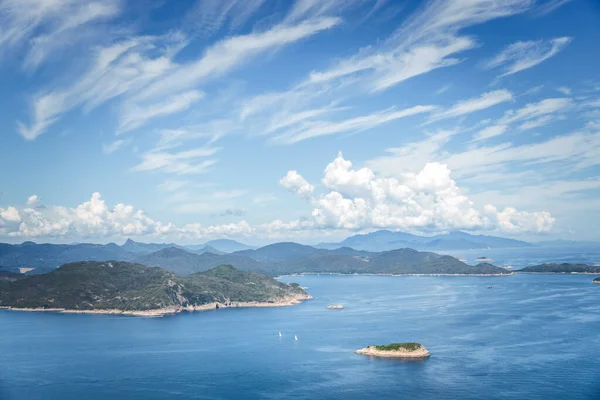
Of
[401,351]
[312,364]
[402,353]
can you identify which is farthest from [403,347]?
[312,364]

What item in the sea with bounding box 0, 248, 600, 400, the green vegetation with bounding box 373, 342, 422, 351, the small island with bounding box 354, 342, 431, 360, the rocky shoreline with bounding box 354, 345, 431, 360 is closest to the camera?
the sea with bounding box 0, 248, 600, 400

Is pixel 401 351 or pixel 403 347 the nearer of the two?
pixel 401 351

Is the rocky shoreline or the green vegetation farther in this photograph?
the green vegetation

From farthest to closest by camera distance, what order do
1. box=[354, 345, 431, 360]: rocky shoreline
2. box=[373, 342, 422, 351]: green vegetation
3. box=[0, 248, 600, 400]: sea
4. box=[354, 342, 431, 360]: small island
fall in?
box=[373, 342, 422, 351]: green vegetation, box=[354, 342, 431, 360]: small island, box=[354, 345, 431, 360]: rocky shoreline, box=[0, 248, 600, 400]: sea

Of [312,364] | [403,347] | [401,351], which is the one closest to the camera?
[312,364]

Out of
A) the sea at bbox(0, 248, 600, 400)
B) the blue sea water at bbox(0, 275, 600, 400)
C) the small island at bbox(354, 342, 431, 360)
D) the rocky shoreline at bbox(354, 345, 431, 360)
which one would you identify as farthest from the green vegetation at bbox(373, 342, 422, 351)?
the sea at bbox(0, 248, 600, 400)

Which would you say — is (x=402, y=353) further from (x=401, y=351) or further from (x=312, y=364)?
(x=312, y=364)

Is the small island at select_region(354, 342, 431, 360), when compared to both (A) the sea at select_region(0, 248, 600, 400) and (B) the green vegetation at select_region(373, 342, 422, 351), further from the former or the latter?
(A) the sea at select_region(0, 248, 600, 400)

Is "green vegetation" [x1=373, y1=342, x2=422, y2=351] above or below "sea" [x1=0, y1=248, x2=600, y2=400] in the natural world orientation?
above

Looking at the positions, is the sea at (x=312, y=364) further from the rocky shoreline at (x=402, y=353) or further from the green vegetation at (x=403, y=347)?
the green vegetation at (x=403, y=347)
